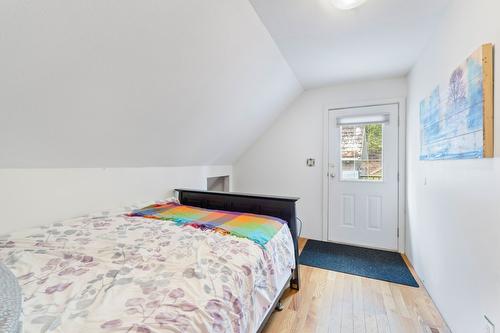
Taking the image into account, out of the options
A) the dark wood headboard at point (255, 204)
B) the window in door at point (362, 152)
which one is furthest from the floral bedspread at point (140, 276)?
the window in door at point (362, 152)

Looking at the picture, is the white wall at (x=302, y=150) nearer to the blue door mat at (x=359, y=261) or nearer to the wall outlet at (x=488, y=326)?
the blue door mat at (x=359, y=261)

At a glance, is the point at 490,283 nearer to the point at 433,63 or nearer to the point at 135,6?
the point at 433,63

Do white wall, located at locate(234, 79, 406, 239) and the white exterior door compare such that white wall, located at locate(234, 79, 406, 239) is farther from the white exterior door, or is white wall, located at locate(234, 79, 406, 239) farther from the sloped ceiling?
the sloped ceiling

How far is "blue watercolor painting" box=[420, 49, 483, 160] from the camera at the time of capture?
3.74 ft

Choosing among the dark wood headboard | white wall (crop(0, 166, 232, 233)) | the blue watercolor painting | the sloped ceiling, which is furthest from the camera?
the dark wood headboard

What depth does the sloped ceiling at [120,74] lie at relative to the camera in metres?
1.01

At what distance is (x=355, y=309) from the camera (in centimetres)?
170

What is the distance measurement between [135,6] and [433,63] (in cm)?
221

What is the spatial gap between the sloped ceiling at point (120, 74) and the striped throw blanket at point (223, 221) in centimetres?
56

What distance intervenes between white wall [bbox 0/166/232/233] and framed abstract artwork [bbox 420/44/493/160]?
8.30 ft

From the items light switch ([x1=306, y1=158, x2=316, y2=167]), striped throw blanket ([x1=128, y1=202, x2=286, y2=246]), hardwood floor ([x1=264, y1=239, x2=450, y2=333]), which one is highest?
light switch ([x1=306, y1=158, x2=316, y2=167])

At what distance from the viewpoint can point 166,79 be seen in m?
1.57

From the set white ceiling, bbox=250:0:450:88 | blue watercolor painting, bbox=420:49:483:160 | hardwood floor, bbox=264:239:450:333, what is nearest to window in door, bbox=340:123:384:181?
white ceiling, bbox=250:0:450:88

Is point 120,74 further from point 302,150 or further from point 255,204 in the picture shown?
point 302,150
